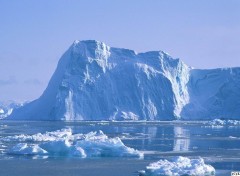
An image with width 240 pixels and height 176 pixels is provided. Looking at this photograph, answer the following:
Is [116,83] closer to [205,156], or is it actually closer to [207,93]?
[207,93]

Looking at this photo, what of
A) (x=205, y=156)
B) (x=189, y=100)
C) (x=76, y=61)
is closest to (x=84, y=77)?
(x=76, y=61)

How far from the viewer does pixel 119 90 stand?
9194 centimetres

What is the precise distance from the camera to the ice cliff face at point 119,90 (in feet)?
287

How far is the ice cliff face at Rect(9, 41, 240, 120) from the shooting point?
87.6 meters

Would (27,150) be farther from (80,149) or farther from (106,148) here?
(106,148)

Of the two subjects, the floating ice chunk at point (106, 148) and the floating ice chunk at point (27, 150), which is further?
the floating ice chunk at point (106, 148)

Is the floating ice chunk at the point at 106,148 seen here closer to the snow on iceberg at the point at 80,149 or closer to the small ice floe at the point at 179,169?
the snow on iceberg at the point at 80,149

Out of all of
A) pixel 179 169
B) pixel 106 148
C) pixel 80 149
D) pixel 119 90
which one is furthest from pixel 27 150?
pixel 119 90

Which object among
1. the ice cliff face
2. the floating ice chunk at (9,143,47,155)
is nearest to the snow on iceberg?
the floating ice chunk at (9,143,47,155)

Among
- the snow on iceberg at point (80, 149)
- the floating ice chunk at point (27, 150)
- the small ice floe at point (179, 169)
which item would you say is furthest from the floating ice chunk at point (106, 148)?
the small ice floe at point (179, 169)

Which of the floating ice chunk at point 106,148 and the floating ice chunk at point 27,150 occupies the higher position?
the floating ice chunk at point 106,148

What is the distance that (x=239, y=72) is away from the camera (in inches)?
3954

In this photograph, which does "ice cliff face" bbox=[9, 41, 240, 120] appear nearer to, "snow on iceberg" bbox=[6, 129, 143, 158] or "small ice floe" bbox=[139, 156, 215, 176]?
"snow on iceberg" bbox=[6, 129, 143, 158]

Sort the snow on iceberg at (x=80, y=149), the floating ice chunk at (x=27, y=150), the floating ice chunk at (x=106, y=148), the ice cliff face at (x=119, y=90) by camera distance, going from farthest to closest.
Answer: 1. the ice cliff face at (x=119, y=90)
2. the floating ice chunk at (x=106, y=148)
3. the floating ice chunk at (x=27, y=150)
4. the snow on iceberg at (x=80, y=149)
